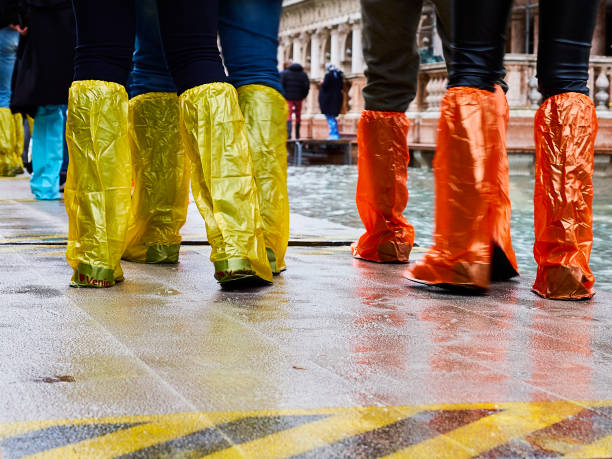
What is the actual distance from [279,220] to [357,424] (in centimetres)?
156

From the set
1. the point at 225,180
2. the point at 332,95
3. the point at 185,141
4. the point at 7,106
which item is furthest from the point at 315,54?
the point at 225,180

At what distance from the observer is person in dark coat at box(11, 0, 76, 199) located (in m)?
6.35

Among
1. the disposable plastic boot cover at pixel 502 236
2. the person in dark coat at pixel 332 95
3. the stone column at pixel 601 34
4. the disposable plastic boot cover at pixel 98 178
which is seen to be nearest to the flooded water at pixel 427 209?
the disposable plastic boot cover at pixel 502 236

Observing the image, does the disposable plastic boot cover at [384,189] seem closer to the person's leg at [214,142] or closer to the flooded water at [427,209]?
the flooded water at [427,209]

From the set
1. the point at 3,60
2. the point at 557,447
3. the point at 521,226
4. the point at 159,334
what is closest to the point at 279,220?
the point at 159,334

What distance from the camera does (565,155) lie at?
2.74m

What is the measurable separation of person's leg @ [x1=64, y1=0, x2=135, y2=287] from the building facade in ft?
31.4

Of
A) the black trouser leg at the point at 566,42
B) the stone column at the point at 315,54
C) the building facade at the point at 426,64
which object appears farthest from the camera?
the stone column at the point at 315,54

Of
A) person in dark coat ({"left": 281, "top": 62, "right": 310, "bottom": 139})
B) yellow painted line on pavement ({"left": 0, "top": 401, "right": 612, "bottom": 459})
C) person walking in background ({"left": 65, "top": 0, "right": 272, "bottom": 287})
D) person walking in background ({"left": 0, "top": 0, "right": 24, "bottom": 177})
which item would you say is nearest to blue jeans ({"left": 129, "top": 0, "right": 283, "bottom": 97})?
person walking in background ({"left": 65, "top": 0, "right": 272, "bottom": 287})

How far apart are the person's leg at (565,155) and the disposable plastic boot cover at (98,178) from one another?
1178mm

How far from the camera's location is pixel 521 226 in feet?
16.7

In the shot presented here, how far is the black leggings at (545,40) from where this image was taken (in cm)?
280

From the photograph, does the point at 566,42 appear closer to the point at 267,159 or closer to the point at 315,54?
the point at 267,159

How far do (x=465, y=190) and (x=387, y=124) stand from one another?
2.90ft
